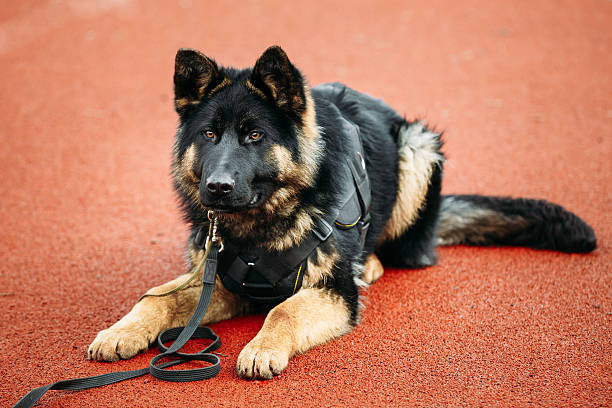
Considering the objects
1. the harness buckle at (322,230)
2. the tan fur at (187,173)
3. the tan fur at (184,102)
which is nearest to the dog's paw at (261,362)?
the harness buckle at (322,230)

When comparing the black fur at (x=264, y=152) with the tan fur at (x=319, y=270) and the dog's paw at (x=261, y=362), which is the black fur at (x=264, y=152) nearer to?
the tan fur at (x=319, y=270)

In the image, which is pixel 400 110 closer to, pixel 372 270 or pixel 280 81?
pixel 372 270

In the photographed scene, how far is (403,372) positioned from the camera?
146 inches

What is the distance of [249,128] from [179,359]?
1.55m

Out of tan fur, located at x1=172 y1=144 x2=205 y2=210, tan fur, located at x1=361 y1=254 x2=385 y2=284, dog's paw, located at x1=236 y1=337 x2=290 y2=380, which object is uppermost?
tan fur, located at x1=172 y1=144 x2=205 y2=210

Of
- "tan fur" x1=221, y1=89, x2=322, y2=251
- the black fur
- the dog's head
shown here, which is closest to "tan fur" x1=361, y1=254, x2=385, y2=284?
the black fur

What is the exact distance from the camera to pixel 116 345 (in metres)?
3.78

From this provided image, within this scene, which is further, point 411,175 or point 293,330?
point 411,175

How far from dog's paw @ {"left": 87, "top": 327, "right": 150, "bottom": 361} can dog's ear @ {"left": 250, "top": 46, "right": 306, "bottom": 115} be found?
1.79 m

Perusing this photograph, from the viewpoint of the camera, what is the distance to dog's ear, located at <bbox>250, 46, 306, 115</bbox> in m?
3.84

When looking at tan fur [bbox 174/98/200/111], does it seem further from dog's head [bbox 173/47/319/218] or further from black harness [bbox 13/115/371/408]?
black harness [bbox 13/115/371/408]

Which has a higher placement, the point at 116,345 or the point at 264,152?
the point at 264,152

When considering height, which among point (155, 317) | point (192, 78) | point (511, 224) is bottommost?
point (155, 317)

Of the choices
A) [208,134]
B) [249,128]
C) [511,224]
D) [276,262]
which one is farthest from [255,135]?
[511,224]
